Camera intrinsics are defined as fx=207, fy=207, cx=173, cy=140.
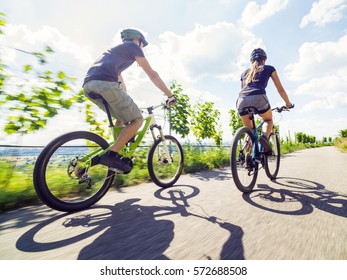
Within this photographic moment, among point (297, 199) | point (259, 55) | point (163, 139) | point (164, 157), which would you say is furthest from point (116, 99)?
point (297, 199)

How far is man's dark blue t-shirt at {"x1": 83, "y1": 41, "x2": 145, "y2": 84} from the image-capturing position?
8.39 ft

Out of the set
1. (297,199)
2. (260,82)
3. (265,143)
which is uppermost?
(260,82)

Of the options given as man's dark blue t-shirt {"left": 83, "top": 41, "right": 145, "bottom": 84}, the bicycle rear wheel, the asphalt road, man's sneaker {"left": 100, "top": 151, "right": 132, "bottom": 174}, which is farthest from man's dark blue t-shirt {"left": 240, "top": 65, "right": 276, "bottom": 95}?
man's sneaker {"left": 100, "top": 151, "right": 132, "bottom": 174}

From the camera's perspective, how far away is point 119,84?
2.71 meters

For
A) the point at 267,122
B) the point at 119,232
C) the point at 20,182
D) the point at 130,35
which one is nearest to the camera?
the point at 119,232

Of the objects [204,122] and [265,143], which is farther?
[204,122]

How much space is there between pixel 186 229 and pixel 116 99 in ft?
5.75

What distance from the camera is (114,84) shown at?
260 cm

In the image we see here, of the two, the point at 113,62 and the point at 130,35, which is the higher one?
the point at 130,35

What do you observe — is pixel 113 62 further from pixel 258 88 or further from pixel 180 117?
pixel 180 117

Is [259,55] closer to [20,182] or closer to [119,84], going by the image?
[119,84]

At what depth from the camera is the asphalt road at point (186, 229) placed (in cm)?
140

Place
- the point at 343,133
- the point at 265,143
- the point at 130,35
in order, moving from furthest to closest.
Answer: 1. the point at 343,133
2. the point at 265,143
3. the point at 130,35

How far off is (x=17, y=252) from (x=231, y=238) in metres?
1.52
